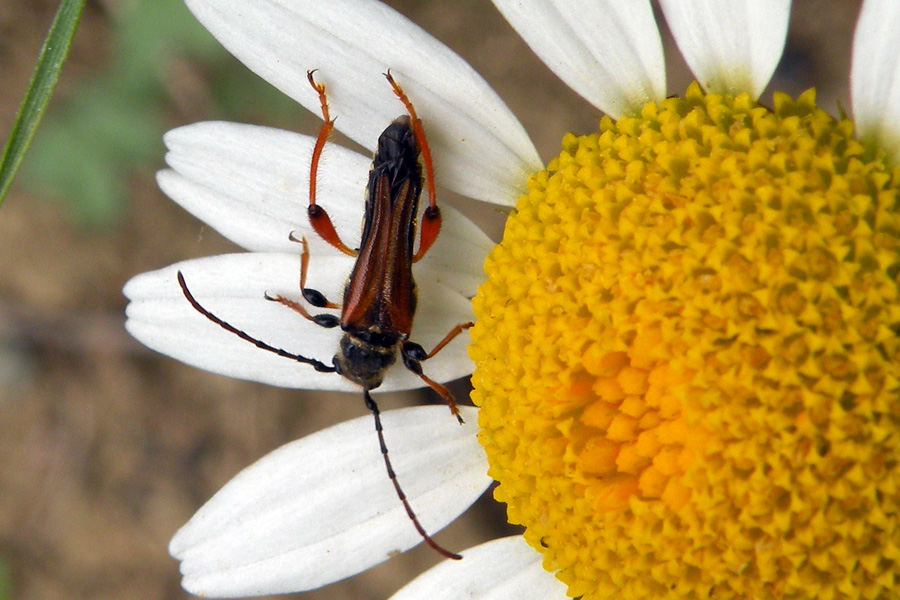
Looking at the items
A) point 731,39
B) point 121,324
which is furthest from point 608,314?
point 121,324

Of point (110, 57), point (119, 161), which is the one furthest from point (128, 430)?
point (110, 57)

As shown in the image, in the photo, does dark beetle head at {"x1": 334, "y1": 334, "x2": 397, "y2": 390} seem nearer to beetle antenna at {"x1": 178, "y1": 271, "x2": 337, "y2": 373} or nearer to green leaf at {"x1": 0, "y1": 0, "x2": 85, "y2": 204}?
beetle antenna at {"x1": 178, "y1": 271, "x2": 337, "y2": 373}

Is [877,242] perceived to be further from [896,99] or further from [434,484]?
[434,484]

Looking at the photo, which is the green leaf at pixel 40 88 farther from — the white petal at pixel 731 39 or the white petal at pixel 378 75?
the white petal at pixel 731 39

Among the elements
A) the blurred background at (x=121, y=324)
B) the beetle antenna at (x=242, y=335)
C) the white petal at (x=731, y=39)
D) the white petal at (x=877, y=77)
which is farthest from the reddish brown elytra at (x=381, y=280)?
the blurred background at (x=121, y=324)

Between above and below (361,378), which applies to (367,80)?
above

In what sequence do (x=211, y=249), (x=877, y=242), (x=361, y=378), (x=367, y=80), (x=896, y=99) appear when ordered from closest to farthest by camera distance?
(x=877, y=242) < (x=896, y=99) < (x=367, y=80) < (x=361, y=378) < (x=211, y=249)

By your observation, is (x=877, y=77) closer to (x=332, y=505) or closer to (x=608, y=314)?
(x=608, y=314)
